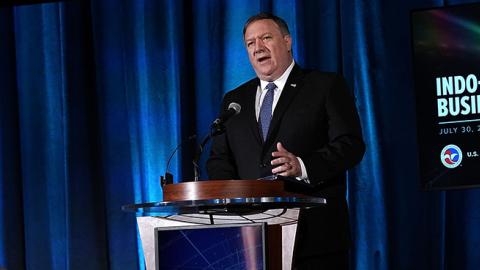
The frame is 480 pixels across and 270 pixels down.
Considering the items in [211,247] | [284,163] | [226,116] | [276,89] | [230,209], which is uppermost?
[276,89]

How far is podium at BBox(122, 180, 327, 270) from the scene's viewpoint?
2334 millimetres

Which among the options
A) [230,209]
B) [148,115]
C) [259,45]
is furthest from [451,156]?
[230,209]

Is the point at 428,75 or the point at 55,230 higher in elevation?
the point at 428,75

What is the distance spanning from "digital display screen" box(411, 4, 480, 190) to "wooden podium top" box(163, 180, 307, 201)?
1.82 metres

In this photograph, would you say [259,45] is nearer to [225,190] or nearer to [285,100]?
[285,100]

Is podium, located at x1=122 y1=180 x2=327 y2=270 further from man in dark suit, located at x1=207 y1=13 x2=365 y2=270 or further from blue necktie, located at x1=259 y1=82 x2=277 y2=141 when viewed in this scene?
blue necktie, located at x1=259 y1=82 x2=277 y2=141

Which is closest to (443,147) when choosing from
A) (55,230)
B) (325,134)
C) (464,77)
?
(464,77)

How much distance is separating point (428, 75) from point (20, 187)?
2372 mm

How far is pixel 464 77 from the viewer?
4.11 meters

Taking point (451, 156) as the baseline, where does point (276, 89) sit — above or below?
above

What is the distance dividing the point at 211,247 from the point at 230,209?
0.13 meters

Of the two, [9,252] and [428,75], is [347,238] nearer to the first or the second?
[428,75]

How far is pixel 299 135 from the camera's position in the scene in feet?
10.0

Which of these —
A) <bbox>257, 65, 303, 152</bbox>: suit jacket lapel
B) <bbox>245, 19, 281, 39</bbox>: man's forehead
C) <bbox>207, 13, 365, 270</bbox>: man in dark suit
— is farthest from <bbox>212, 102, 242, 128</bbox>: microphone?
<bbox>245, 19, 281, 39</bbox>: man's forehead
